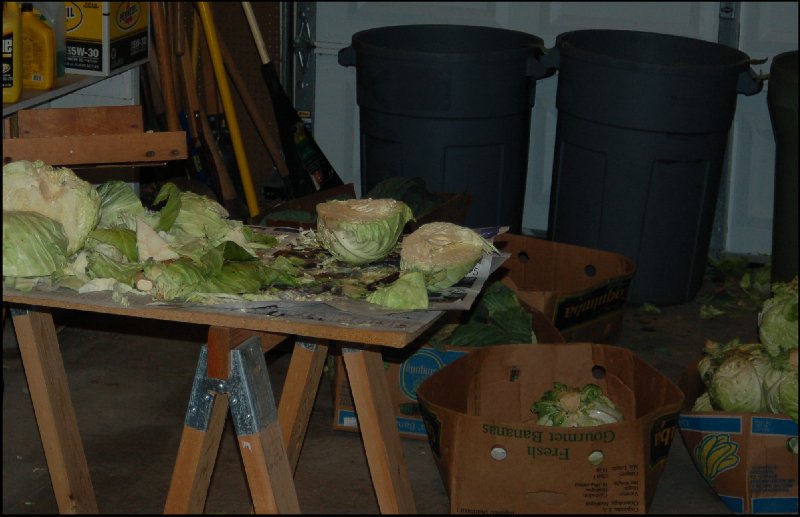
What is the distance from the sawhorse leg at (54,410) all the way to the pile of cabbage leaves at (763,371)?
1.94 meters

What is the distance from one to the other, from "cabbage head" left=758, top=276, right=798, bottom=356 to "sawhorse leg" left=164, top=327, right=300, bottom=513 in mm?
1783

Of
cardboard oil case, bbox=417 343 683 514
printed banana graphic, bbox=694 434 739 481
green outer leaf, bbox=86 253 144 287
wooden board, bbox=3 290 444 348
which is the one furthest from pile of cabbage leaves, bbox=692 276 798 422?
green outer leaf, bbox=86 253 144 287

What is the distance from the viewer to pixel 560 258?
471 cm

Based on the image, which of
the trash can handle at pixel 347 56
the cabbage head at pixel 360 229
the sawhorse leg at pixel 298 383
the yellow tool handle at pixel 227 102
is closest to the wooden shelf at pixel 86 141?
the cabbage head at pixel 360 229

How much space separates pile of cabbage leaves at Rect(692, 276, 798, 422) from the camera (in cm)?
350

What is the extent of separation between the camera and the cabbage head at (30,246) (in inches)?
104

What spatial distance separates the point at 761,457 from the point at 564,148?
2.43 metres

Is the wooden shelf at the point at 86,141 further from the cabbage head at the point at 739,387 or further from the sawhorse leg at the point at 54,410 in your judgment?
the cabbage head at the point at 739,387

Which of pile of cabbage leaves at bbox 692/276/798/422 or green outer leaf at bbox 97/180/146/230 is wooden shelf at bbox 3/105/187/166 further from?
pile of cabbage leaves at bbox 692/276/798/422

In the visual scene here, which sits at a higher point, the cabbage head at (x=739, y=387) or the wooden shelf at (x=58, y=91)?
the wooden shelf at (x=58, y=91)

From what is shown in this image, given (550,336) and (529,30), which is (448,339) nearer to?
(550,336)

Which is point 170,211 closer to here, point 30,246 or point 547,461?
point 30,246

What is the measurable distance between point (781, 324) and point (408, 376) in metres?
1.22

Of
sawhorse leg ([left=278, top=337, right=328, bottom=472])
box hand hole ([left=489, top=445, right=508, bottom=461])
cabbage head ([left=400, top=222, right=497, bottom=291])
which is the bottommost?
box hand hole ([left=489, top=445, right=508, bottom=461])
